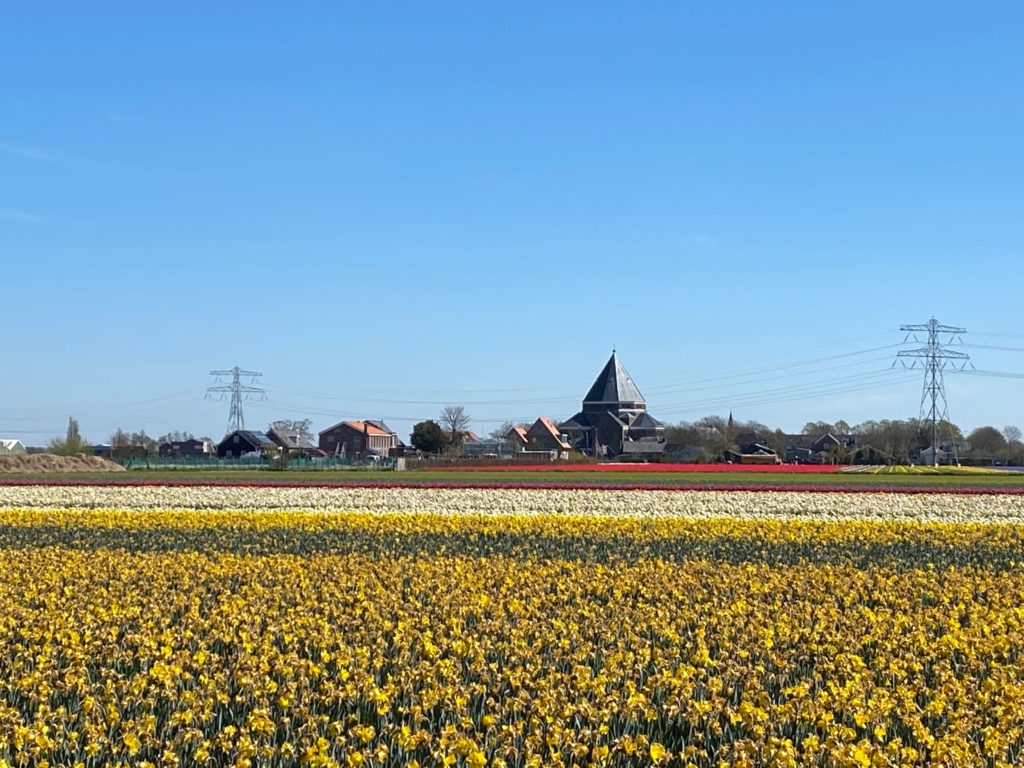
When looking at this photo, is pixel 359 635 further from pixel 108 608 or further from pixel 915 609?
pixel 915 609

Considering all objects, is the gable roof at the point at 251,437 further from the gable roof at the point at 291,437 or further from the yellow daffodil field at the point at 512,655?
the yellow daffodil field at the point at 512,655

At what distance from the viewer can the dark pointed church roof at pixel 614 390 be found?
14112 cm

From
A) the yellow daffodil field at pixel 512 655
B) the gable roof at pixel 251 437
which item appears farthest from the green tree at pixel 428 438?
the yellow daffodil field at pixel 512 655

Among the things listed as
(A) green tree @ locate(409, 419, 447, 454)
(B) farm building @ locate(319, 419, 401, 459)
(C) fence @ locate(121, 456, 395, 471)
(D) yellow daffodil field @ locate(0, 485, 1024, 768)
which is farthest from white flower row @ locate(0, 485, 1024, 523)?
(B) farm building @ locate(319, 419, 401, 459)

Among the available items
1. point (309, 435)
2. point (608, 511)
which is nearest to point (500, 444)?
point (309, 435)

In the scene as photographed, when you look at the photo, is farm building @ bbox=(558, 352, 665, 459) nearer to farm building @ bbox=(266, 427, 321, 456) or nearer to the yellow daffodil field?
farm building @ bbox=(266, 427, 321, 456)

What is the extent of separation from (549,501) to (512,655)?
2145cm

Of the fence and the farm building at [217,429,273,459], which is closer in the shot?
the fence

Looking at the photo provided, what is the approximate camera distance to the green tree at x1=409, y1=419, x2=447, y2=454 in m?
96.8

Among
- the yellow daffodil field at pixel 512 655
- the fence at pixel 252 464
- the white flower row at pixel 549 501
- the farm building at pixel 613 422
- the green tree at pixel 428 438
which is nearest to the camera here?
the yellow daffodil field at pixel 512 655

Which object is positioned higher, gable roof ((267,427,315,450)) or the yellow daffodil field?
gable roof ((267,427,315,450))

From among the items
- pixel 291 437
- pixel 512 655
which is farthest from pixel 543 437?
pixel 512 655

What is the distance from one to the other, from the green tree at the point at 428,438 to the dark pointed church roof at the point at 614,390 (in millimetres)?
46432

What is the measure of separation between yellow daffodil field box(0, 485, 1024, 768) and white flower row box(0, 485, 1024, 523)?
9.17 m
